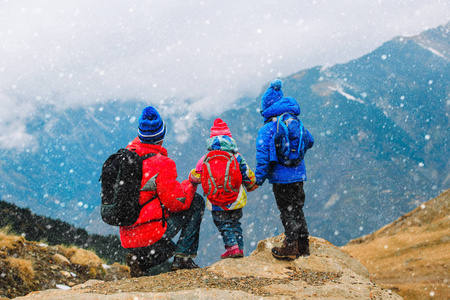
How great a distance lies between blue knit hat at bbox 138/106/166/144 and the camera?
15.7 feet

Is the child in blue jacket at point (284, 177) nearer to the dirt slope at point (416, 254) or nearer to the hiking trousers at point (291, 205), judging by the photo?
the hiking trousers at point (291, 205)

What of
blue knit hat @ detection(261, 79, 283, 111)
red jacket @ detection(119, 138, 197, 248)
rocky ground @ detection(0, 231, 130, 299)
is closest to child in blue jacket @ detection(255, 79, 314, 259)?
blue knit hat @ detection(261, 79, 283, 111)

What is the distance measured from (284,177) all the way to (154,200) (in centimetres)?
206

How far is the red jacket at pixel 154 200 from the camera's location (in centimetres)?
454

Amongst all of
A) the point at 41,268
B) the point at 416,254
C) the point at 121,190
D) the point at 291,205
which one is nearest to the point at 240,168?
the point at 291,205

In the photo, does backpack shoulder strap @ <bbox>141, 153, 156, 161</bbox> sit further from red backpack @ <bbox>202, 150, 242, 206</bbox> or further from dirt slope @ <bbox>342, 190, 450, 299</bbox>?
dirt slope @ <bbox>342, 190, 450, 299</bbox>

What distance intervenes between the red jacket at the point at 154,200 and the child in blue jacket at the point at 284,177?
1.40 m

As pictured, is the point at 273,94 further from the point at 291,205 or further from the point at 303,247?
the point at 303,247

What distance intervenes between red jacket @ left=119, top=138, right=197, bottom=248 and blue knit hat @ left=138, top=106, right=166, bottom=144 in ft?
0.60

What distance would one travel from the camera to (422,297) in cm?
741

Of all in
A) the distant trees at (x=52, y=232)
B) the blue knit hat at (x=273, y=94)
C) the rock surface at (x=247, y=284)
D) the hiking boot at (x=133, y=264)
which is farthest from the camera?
the distant trees at (x=52, y=232)

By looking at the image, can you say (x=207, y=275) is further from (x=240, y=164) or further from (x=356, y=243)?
(x=356, y=243)

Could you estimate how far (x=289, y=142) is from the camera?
522cm

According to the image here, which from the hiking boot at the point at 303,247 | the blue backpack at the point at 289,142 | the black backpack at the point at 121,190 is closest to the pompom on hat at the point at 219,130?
the blue backpack at the point at 289,142
